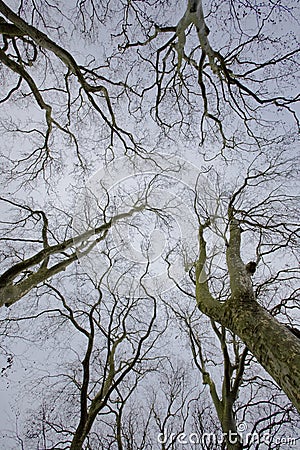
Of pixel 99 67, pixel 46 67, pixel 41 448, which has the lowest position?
pixel 41 448

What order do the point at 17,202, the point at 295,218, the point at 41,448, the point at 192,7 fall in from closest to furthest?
the point at 192,7 < the point at 295,218 < the point at 17,202 < the point at 41,448

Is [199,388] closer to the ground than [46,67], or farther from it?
closer to the ground

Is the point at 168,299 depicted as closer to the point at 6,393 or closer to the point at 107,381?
the point at 107,381

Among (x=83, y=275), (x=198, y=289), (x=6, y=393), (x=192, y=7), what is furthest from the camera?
(x=6, y=393)

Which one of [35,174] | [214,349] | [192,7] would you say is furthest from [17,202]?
[214,349]

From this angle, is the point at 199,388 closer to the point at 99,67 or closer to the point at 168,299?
the point at 168,299

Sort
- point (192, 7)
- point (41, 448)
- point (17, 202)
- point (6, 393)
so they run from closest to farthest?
point (192, 7) < point (17, 202) < point (41, 448) < point (6, 393)

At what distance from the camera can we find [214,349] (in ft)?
31.3

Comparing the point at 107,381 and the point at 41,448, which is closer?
the point at 107,381

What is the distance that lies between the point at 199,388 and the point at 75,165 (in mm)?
8802

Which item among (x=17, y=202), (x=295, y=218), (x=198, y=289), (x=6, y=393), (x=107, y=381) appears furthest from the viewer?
(x=6, y=393)

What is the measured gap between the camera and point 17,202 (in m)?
6.32

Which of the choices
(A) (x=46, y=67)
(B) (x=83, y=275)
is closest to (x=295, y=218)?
(A) (x=46, y=67)

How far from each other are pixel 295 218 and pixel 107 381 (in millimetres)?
5266
